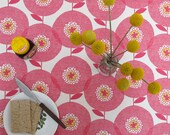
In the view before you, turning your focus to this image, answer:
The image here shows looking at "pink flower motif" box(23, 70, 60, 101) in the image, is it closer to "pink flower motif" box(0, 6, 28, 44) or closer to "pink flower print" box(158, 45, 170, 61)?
"pink flower motif" box(0, 6, 28, 44)

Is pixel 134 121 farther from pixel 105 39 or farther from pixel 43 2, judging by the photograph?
pixel 43 2

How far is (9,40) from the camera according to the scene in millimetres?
935

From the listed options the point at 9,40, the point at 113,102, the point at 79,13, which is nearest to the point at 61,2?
the point at 79,13

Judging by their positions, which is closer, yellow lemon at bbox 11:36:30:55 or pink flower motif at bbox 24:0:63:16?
yellow lemon at bbox 11:36:30:55

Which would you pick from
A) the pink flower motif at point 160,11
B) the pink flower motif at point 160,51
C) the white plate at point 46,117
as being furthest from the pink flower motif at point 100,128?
the pink flower motif at point 160,11

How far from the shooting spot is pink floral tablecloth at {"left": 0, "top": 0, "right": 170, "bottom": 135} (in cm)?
91

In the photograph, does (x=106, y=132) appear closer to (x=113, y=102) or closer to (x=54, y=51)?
(x=113, y=102)

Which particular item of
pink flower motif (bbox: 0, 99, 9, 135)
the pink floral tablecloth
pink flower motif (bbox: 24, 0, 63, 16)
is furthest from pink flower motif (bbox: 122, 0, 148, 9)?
pink flower motif (bbox: 0, 99, 9, 135)

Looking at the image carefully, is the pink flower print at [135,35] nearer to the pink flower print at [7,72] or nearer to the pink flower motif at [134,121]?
the pink flower motif at [134,121]

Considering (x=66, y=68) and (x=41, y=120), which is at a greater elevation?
(x=66, y=68)

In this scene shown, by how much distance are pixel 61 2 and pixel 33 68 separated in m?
0.25

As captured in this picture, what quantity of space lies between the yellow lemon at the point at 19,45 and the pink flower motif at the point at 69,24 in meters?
0.13

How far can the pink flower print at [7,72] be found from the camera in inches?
36.2

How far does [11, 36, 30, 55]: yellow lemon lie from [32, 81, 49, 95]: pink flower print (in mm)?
120
